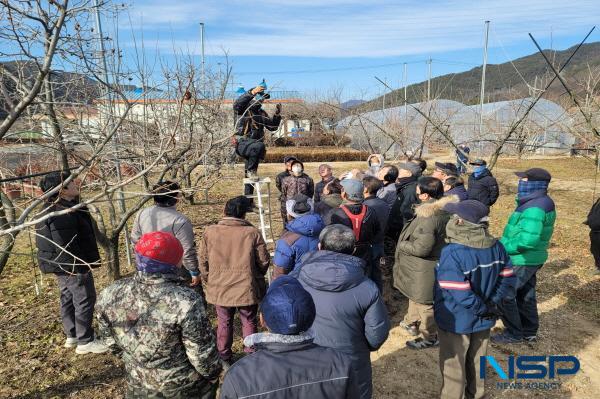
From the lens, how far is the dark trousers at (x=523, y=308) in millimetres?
3928

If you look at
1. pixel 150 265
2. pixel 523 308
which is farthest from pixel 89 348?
pixel 523 308

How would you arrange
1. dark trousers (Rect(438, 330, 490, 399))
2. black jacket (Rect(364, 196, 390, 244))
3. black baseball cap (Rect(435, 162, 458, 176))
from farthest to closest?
black baseball cap (Rect(435, 162, 458, 176)), black jacket (Rect(364, 196, 390, 244)), dark trousers (Rect(438, 330, 490, 399))

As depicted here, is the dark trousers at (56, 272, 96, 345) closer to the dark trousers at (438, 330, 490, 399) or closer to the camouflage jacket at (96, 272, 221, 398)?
the camouflage jacket at (96, 272, 221, 398)

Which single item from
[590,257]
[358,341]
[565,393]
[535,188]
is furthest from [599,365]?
[590,257]

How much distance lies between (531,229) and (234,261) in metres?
2.89

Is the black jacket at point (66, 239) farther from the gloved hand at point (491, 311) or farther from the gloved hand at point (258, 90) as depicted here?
the gloved hand at point (491, 311)

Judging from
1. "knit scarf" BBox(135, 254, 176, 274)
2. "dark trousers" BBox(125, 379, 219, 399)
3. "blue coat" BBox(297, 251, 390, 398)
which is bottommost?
"dark trousers" BBox(125, 379, 219, 399)

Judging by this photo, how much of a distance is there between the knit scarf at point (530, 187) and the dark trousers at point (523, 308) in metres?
0.76

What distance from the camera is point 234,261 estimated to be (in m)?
3.32

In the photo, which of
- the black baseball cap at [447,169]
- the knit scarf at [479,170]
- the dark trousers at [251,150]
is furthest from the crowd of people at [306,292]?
the knit scarf at [479,170]

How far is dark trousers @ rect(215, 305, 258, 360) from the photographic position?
345cm

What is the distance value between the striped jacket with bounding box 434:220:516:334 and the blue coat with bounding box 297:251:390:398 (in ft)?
2.21

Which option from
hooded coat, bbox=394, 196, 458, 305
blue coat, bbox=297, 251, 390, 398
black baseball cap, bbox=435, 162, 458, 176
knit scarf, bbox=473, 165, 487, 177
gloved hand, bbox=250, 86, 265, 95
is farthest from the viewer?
knit scarf, bbox=473, 165, 487, 177

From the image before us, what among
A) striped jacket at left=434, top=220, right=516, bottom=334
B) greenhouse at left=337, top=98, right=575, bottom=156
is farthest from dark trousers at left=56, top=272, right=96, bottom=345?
greenhouse at left=337, top=98, right=575, bottom=156
